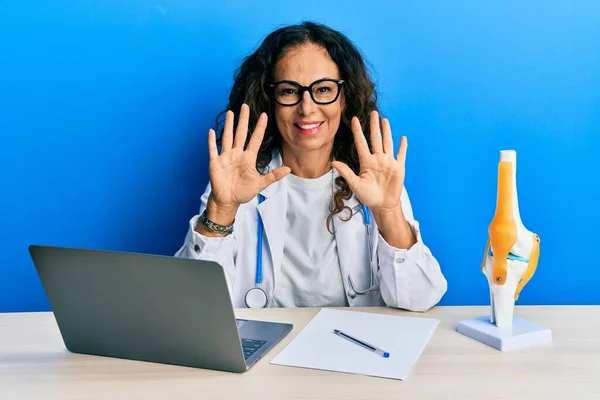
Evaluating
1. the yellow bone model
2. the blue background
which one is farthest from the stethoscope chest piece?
the yellow bone model

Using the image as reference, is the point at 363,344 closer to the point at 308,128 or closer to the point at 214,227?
the point at 214,227

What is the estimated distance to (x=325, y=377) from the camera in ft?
3.72

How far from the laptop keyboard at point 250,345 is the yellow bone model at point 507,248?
0.51 metres

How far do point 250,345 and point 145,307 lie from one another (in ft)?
0.83

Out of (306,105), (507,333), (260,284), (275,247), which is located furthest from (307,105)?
(507,333)

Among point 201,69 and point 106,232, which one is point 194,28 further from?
point 106,232

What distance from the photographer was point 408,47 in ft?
6.95

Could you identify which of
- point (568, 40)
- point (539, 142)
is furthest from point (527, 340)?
point (568, 40)

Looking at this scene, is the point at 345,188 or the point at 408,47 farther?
the point at 408,47

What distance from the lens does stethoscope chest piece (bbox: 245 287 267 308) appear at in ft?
5.86

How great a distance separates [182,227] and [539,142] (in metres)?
1.30

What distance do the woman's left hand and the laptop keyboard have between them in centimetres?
52

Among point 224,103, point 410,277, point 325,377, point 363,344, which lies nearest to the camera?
point 325,377

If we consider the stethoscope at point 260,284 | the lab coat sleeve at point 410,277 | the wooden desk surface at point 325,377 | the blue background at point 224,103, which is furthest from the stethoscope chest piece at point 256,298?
the blue background at point 224,103
